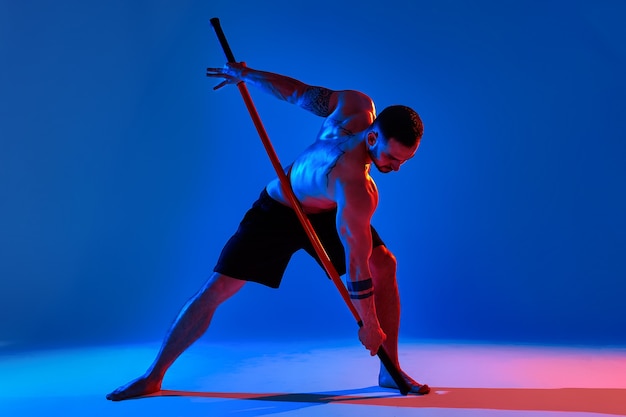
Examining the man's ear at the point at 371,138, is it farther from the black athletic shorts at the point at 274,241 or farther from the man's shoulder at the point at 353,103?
the black athletic shorts at the point at 274,241

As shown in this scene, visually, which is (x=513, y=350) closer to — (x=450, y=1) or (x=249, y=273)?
(x=249, y=273)

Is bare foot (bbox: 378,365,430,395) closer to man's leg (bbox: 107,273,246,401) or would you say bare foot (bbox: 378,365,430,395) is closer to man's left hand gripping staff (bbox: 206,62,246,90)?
man's leg (bbox: 107,273,246,401)

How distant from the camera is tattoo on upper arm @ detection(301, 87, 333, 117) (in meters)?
A: 3.08

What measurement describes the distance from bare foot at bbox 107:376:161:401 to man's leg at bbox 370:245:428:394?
37.9 inches

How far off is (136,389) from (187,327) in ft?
1.03

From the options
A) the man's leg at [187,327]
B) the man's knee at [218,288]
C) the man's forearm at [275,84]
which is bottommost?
the man's leg at [187,327]

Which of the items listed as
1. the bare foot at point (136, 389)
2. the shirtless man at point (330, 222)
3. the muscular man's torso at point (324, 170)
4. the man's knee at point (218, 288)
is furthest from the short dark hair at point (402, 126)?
the bare foot at point (136, 389)

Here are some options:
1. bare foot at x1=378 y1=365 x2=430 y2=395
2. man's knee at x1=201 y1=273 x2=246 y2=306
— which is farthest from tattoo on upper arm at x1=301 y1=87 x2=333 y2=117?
bare foot at x1=378 y1=365 x2=430 y2=395

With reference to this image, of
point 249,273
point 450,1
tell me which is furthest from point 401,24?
point 249,273

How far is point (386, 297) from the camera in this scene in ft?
10.2

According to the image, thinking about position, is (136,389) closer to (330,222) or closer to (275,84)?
(330,222)

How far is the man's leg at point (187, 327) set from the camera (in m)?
2.95

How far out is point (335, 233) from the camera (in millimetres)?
3078

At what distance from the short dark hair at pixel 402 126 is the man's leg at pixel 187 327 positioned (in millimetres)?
909
